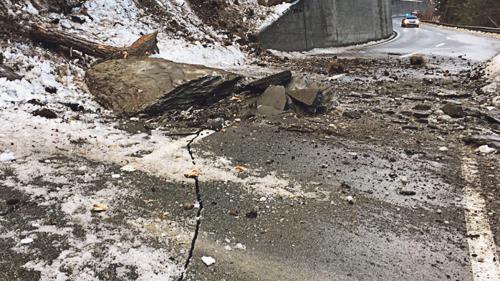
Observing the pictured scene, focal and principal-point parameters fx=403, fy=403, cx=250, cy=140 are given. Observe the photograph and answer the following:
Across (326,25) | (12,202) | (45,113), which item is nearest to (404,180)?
(12,202)

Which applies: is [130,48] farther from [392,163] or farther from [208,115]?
[392,163]

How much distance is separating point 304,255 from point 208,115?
365 cm

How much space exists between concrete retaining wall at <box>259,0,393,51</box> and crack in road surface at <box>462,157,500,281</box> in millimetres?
11323

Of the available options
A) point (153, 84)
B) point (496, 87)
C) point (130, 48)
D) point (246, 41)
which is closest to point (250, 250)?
point (153, 84)

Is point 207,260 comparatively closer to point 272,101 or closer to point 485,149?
point 485,149

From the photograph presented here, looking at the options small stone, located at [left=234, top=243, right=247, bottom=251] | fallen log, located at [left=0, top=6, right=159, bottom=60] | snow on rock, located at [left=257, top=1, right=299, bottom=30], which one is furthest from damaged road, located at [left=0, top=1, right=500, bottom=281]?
snow on rock, located at [left=257, top=1, right=299, bottom=30]

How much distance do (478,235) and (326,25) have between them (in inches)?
651

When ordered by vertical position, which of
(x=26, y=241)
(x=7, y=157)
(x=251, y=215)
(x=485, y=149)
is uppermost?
(x=7, y=157)

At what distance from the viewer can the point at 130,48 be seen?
799 centimetres

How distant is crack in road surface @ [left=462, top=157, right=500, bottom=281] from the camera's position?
2734 mm

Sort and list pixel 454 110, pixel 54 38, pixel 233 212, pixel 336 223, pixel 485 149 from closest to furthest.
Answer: pixel 336 223 < pixel 233 212 < pixel 485 149 < pixel 454 110 < pixel 54 38

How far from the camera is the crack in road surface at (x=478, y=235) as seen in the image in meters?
2.73

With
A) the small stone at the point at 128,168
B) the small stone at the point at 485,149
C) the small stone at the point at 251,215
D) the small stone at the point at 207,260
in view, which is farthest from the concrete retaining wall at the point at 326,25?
the small stone at the point at 207,260

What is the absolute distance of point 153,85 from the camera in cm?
637
